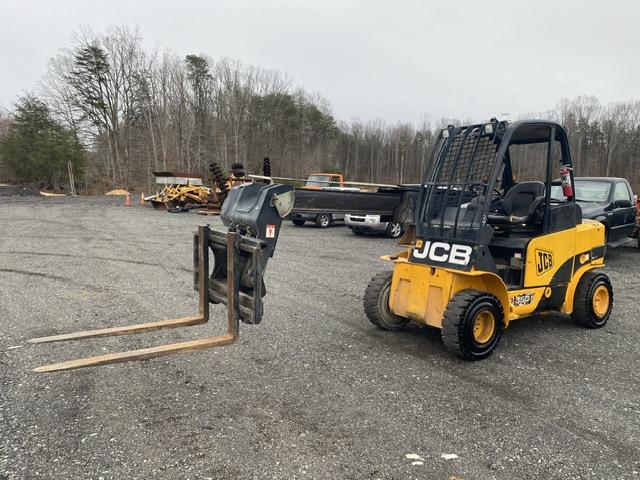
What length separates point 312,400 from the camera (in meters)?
3.84

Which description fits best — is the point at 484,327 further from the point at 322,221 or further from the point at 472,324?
the point at 322,221

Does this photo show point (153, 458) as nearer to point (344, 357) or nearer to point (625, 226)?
point (344, 357)

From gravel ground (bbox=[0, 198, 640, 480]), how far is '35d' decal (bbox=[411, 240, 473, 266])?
1008 mm

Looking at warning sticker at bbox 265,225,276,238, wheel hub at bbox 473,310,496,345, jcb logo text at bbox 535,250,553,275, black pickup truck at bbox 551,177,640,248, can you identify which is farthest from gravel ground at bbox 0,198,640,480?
black pickup truck at bbox 551,177,640,248

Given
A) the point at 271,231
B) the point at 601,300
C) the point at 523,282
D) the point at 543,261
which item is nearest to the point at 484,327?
the point at 523,282

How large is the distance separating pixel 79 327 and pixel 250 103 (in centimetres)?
4722

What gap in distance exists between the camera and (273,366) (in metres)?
4.52

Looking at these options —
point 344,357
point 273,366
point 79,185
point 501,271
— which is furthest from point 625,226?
point 79,185

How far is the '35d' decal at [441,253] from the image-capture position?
15.4 feet

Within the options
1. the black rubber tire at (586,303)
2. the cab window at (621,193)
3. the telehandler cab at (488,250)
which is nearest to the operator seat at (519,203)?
the telehandler cab at (488,250)

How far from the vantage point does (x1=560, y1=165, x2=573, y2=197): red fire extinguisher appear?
5.44 m

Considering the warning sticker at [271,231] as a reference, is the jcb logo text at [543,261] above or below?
below

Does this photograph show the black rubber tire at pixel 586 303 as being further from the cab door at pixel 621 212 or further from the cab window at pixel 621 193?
the cab window at pixel 621 193

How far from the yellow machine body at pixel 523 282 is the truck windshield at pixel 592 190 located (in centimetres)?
547
